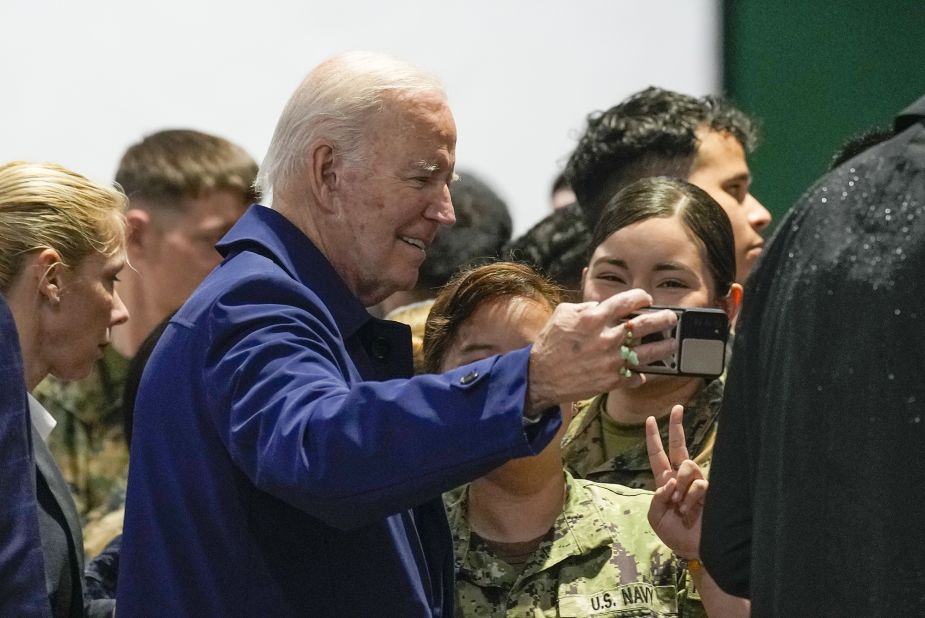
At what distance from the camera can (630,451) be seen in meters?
2.59

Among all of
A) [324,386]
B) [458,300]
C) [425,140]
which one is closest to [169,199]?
[458,300]

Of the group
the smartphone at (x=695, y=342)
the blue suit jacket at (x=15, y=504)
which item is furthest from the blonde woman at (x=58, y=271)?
the smartphone at (x=695, y=342)

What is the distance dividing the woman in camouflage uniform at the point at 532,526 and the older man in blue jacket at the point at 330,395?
30 centimetres

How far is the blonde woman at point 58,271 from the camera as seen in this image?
2.36 meters

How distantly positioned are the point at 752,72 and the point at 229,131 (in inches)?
68.8

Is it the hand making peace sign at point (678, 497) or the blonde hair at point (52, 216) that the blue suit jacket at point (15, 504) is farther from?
the hand making peace sign at point (678, 497)

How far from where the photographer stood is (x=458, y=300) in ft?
7.80

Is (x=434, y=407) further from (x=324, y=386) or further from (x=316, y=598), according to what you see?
(x=316, y=598)

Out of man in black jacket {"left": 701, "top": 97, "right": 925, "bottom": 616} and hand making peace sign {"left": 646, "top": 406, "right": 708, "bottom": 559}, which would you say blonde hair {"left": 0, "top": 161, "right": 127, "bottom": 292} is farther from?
man in black jacket {"left": 701, "top": 97, "right": 925, "bottom": 616}

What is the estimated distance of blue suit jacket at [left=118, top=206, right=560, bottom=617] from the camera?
147 cm

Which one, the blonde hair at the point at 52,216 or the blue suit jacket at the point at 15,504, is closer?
the blue suit jacket at the point at 15,504

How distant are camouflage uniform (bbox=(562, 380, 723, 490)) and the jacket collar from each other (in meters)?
0.77

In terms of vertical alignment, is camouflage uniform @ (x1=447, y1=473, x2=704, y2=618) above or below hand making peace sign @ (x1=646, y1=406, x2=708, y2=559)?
below

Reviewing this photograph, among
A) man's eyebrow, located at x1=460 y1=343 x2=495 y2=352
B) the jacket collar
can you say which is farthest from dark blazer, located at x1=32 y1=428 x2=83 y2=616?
man's eyebrow, located at x1=460 y1=343 x2=495 y2=352
